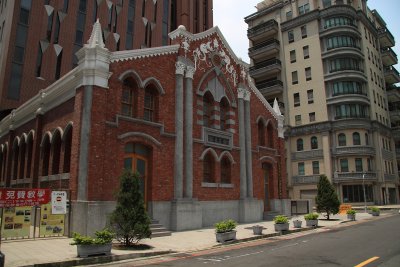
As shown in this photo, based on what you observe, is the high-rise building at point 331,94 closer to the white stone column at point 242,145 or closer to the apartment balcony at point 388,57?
the apartment balcony at point 388,57

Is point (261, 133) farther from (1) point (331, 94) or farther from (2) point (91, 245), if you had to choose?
(1) point (331, 94)

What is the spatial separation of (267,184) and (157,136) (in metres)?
12.0

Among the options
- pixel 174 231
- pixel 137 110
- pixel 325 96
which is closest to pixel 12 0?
→ pixel 137 110

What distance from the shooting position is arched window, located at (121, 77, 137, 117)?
17812mm

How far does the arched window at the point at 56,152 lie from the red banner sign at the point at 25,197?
395 centimetres

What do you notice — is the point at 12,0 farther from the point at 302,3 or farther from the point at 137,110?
the point at 302,3

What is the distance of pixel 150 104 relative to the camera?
19172 mm

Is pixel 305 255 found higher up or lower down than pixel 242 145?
lower down

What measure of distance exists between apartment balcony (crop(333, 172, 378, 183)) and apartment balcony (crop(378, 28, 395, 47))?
2558cm

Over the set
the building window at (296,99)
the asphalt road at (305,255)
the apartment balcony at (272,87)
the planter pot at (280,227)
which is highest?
the apartment balcony at (272,87)

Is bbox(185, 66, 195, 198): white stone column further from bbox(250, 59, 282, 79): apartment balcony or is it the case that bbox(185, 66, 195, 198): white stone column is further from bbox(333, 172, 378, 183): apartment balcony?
bbox(250, 59, 282, 79): apartment balcony

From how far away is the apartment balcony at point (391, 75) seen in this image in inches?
2180

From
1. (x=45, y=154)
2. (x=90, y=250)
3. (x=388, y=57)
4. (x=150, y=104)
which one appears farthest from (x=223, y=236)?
(x=388, y=57)

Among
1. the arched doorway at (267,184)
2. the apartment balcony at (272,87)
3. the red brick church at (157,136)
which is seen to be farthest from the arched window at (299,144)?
the arched doorway at (267,184)
